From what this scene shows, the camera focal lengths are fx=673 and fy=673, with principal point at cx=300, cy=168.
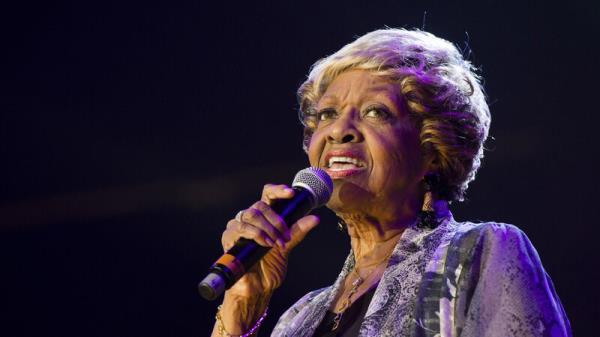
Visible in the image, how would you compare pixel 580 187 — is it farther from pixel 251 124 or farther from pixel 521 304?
pixel 521 304

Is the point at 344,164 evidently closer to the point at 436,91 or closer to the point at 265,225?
the point at 436,91

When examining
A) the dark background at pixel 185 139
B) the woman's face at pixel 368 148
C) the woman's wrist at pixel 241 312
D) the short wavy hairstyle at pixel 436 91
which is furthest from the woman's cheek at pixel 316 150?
the dark background at pixel 185 139

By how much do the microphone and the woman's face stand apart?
222mm

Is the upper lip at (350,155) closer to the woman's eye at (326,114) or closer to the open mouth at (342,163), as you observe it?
the open mouth at (342,163)

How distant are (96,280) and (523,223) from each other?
7.06 ft

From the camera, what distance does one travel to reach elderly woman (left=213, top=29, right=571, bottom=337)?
1341 millimetres

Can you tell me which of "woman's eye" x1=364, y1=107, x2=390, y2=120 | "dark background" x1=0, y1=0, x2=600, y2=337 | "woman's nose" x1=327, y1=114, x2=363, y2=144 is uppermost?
"woman's eye" x1=364, y1=107, x2=390, y2=120

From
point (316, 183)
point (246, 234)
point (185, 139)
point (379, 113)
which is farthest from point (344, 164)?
point (185, 139)

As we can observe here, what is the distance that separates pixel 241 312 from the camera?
1.75 m

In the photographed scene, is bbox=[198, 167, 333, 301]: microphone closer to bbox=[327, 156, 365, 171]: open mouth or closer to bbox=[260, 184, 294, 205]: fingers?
bbox=[260, 184, 294, 205]: fingers

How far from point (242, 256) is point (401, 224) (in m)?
0.70

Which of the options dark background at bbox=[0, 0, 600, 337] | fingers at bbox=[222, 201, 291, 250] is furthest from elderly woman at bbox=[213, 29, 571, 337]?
dark background at bbox=[0, 0, 600, 337]

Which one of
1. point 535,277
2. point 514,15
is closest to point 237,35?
point 514,15

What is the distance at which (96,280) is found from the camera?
3.49 metres
